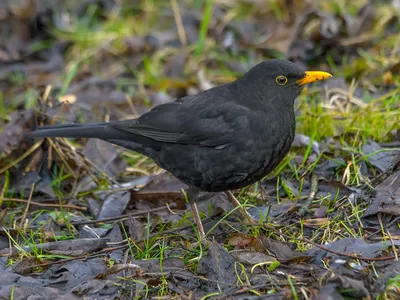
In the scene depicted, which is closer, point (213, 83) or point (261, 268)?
point (261, 268)

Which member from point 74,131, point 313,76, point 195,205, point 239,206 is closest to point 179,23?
point 74,131

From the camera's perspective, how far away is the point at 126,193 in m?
5.40

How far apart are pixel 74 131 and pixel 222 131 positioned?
1.08 meters

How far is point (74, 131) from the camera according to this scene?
4977 mm

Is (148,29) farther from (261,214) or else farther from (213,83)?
(261,214)

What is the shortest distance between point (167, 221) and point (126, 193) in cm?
67

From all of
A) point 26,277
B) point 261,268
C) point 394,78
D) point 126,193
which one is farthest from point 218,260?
point 394,78

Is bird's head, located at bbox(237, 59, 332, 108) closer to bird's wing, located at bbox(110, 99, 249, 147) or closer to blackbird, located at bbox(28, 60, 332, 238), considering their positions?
blackbird, located at bbox(28, 60, 332, 238)

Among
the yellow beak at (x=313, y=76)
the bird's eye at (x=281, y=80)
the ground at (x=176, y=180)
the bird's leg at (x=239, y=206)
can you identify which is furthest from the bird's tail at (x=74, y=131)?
the yellow beak at (x=313, y=76)

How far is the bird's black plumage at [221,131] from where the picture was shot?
4.56 m

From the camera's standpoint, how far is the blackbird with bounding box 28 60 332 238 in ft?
15.0

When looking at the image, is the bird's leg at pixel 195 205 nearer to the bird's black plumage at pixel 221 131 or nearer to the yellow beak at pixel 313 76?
the bird's black plumage at pixel 221 131

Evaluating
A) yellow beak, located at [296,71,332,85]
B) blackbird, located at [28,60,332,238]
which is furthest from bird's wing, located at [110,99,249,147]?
yellow beak, located at [296,71,332,85]

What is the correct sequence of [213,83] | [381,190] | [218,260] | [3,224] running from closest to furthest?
[218,260], [381,190], [3,224], [213,83]
